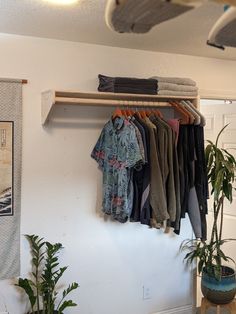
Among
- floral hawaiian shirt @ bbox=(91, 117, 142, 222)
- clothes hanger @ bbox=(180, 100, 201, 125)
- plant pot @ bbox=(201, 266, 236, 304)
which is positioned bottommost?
plant pot @ bbox=(201, 266, 236, 304)

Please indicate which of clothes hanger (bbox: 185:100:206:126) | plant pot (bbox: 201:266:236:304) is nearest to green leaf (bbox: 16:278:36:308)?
plant pot (bbox: 201:266:236:304)

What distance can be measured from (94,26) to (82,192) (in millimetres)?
1222

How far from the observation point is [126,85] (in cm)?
258

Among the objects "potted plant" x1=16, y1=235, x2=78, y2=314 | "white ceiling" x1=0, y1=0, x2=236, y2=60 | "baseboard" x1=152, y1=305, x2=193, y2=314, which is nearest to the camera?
"white ceiling" x1=0, y1=0, x2=236, y2=60

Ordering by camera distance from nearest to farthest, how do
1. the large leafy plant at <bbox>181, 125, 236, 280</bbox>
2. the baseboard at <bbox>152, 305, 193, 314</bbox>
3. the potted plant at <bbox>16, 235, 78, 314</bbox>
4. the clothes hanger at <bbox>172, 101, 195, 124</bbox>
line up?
the potted plant at <bbox>16, 235, 78, 314</bbox>
the clothes hanger at <bbox>172, 101, 195, 124</bbox>
the large leafy plant at <bbox>181, 125, 236, 280</bbox>
the baseboard at <bbox>152, 305, 193, 314</bbox>

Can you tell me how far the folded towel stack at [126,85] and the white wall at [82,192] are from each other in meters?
0.18

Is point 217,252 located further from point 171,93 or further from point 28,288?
point 28,288

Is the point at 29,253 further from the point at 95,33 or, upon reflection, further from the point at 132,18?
the point at 132,18

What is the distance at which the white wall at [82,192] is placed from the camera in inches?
101

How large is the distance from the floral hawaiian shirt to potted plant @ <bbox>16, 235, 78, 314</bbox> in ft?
1.68

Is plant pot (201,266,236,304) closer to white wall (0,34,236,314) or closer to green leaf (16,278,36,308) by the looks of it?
white wall (0,34,236,314)

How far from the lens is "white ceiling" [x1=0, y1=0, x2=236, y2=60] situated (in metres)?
1.94

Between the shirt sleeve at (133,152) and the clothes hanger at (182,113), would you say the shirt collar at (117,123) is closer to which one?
the shirt sleeve at (133,152)

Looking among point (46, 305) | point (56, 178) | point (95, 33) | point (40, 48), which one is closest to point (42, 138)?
point (56, 178)
